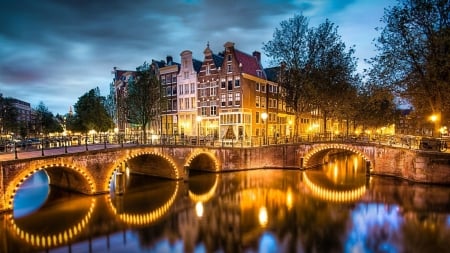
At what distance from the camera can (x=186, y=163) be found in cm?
3234

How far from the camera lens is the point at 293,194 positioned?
90.4 feet

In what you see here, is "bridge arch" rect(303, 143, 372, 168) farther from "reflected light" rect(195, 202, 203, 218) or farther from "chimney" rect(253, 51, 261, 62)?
"chimney" rect(253, 51, 261, 62)

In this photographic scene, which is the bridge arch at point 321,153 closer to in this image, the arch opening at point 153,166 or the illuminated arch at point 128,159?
the illuminated arch at point 128,159

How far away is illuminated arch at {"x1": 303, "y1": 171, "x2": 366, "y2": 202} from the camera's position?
2618 cm

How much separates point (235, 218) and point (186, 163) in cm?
1234

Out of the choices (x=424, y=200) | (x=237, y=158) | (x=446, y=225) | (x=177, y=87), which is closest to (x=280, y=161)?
(x=237, y=158)

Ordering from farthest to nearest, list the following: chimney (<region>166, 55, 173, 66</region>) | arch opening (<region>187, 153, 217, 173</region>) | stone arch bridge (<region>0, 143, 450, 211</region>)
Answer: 1. chimney (<region>166, 55, 173, 66</region>)
2. arch opening (<region>187, 153, 217, 173</region>)
3. stone arch bridge (<region>0, 143, 450, 211</region>)

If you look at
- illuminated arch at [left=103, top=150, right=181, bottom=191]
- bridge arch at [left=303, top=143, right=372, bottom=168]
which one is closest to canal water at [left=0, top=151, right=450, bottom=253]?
→ illuminated arch at [left=103, top=150, right=181, bottom=191]

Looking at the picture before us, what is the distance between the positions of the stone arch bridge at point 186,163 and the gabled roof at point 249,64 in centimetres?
1615

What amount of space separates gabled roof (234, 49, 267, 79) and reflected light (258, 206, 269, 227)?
2913 centimetres

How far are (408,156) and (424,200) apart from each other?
7.09m

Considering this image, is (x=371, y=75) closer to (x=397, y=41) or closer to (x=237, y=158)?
(x=397, y=41)

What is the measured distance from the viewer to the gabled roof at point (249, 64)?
4912cm

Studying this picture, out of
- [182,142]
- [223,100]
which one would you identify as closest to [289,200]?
[182,142]
